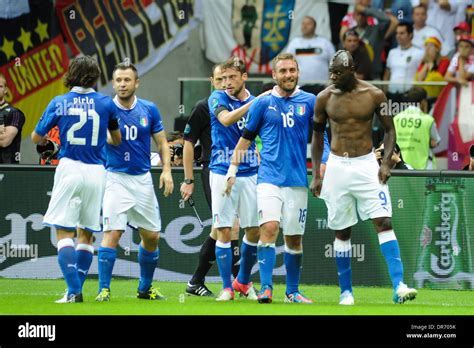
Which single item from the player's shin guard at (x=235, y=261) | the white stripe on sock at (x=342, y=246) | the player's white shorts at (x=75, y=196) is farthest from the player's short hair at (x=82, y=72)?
the player's shin guard at (x=235, y=261)

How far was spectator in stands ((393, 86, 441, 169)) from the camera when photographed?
17703 mm

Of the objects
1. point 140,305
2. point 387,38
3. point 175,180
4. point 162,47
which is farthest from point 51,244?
point 387,38

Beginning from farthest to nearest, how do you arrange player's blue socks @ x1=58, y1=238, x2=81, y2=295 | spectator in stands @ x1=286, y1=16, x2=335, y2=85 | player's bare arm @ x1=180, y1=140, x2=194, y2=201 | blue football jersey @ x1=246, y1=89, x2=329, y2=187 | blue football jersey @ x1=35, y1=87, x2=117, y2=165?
1. spectator in stands @ x1=286, y1=16, x2=335, y2=85
2. player's bare arm @ x1=180, y1=140, x2=194, y2=201
3. blue football jersey @ x1=246, y1=89, x2=329, y2=187
4. blue football jersey @ x1=35, y1=87, x2=117, y2=165
5. player's blue socks @ x1=58, y1=238, x2=81, y2=295

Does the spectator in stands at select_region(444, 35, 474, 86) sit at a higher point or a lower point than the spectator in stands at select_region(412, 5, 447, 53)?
lower

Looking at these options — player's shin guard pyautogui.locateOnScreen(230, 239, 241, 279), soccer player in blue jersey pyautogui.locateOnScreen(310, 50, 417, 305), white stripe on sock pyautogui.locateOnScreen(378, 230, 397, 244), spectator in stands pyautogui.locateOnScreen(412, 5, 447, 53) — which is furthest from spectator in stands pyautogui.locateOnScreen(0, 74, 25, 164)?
spectator in stands pyautogui.locateOnScreen(412, 5, 447, 53)

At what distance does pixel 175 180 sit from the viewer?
15.6 metres

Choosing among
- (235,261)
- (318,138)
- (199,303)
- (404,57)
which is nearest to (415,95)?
(404,57)

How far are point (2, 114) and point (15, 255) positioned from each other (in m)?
1.99

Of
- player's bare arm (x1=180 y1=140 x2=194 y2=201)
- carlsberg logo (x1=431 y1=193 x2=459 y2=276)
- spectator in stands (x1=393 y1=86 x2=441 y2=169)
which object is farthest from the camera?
spectator in stands (x1=393 y1=86 x2=441 y2=169)

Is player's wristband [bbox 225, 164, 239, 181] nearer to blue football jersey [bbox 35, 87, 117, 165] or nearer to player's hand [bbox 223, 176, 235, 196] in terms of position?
player's hand [bbox 223, 176, 235, 196]

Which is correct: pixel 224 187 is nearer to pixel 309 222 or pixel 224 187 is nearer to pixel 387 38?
pixel 309 222

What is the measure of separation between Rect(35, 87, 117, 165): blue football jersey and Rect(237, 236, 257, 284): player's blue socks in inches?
73.6

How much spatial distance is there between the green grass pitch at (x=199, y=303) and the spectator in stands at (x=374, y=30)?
17.3ft

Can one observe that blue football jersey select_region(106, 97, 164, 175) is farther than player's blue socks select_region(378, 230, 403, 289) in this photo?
Yes
